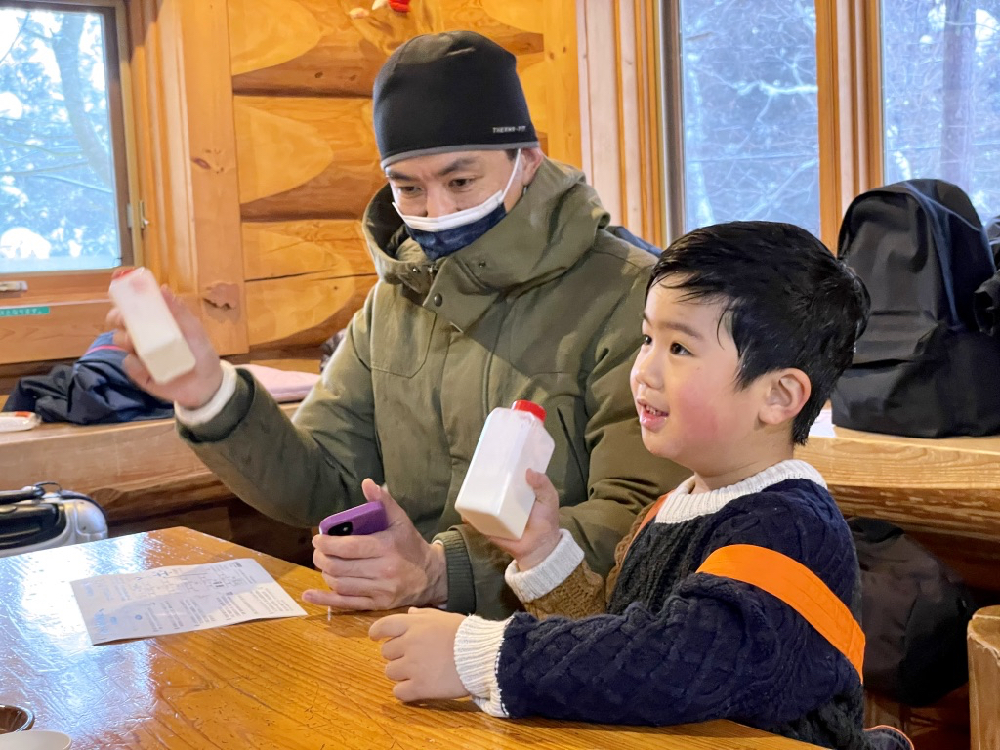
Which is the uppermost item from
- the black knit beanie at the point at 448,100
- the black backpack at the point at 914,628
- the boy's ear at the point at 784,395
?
the black knit beanie at the point at 448,100

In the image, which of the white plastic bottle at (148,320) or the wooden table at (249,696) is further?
the white plastic bottle at (148,320)

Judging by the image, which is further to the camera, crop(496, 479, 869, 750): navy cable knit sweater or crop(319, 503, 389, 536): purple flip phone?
crop(319, 503, 389, 536): purple flip phone

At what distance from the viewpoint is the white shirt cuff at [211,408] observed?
1.45 m

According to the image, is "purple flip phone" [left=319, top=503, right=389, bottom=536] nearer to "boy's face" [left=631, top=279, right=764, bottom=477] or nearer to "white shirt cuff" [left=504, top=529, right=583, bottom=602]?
"white shirt cuff" [left=504, top=529, right=583, bottom=602]

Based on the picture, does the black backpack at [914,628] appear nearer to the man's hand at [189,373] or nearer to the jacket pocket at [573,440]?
the jacket pocket at [573,440]

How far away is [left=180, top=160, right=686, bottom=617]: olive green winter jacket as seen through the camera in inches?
56.2

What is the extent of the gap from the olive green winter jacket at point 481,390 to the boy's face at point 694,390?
0.33 metres

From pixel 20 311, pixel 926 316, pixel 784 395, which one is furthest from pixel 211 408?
pixel 20 311

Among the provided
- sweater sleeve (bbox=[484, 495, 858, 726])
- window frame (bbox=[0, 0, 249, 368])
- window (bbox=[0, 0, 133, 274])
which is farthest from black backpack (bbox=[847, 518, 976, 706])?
window (bbox=[0, 0, 133, 274])

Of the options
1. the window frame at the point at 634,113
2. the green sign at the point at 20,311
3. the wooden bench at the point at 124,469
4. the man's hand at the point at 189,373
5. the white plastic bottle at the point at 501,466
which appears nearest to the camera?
the white plastic bottle at the point at 501,466

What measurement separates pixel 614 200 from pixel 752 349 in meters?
2.37

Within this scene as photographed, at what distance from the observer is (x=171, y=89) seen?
3.18 metres

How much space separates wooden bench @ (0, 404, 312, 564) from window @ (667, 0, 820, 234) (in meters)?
1.46

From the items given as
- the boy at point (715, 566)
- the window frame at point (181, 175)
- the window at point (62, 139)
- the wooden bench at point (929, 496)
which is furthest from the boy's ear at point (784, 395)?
the window at point (62, 139)
